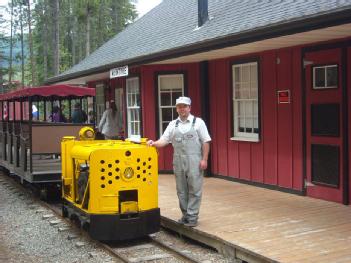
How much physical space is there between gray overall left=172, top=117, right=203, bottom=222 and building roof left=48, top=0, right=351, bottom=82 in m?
1.87

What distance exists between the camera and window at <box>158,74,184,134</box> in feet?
39.8

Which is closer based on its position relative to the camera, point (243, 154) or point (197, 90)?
point (243, 154)

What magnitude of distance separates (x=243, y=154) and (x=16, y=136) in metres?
4.46

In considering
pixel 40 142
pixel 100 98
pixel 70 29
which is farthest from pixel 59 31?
pixel 40 142

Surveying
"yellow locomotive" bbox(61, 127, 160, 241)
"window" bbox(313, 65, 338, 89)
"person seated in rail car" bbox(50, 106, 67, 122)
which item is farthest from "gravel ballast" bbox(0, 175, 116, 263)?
"window" bbox(313, 65, 338, 89)

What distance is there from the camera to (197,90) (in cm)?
1173

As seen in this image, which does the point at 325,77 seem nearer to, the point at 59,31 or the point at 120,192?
the point at 120,192

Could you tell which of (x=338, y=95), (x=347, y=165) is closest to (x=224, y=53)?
(x=338, y=95)

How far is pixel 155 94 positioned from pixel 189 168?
18.4ft

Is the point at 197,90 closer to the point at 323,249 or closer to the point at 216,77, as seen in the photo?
the point at 216,77

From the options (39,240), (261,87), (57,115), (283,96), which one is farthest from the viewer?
(57,115)

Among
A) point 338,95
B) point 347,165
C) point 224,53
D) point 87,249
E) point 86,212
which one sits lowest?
point 87,249

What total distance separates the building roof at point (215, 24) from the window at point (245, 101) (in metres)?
0.95

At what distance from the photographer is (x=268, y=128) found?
952 centimetres
